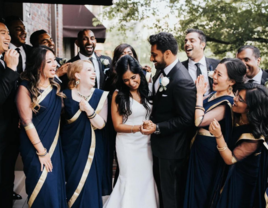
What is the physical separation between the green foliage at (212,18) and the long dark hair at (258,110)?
505cm

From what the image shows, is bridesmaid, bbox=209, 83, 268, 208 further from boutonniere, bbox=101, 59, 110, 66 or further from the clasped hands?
boutonniere, bbox=101, 59, 110, 66

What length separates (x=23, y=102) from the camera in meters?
3.25

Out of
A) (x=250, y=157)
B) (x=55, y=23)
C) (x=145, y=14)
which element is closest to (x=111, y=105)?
(x=250, y=157)

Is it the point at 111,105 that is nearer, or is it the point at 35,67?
the point at 35,67

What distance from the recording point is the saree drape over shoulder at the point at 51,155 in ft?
10.9

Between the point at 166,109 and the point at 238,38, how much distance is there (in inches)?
202

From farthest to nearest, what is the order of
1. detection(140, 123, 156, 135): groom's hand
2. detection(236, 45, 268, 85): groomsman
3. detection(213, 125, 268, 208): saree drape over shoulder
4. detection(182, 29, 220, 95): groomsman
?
A: detection(236, 45, 268, 85): groomsman → detection(182, 29, 220, 95): groomsman → detection(140, 123, 156, 135): groom's hand → detection(213, 125, 268, 208): saree drape over shoulder

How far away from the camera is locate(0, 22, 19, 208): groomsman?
125 inches

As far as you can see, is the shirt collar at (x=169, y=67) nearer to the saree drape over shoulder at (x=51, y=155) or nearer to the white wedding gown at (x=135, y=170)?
the white wedding gown at (x=135, y=170)

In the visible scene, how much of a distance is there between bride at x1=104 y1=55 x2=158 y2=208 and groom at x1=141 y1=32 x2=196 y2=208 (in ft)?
0.54

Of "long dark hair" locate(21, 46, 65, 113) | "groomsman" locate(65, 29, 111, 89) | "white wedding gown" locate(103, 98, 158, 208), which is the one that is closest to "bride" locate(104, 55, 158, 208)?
"white wedding gown" locate(103, 98, 158, 208)

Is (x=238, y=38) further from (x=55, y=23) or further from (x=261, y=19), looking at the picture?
(x=55, y=23)

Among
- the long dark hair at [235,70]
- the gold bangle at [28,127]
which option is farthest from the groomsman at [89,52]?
the long dark hair at [235,70]

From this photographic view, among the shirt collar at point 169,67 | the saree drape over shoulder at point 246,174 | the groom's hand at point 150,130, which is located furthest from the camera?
the shirt collar at point 169,67
